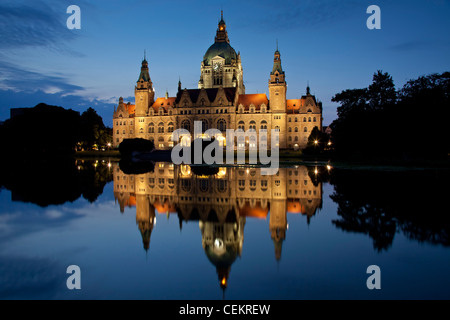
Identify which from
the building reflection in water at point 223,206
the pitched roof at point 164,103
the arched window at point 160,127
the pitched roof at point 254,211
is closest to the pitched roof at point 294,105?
the pitched roof at point 164,103

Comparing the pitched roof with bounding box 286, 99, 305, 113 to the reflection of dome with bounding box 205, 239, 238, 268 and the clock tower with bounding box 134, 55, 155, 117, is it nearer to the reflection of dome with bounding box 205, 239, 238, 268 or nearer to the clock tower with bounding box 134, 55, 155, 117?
the clock tower with bounding box 134, 55, 155, 117

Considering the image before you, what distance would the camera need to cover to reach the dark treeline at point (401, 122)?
42750mm

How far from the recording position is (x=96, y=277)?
7219mm

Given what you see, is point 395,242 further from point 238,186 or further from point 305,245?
point 238,186

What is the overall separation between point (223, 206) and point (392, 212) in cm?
673

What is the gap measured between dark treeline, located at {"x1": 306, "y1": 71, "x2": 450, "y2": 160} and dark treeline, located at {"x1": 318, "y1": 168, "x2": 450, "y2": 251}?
2491 centimetres

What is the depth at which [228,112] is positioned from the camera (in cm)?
10106

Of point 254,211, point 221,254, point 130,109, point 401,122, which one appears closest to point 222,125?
point 130,109

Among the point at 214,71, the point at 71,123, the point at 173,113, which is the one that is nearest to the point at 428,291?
the point at 71,123

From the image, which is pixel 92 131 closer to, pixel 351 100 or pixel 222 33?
pixel 222 33

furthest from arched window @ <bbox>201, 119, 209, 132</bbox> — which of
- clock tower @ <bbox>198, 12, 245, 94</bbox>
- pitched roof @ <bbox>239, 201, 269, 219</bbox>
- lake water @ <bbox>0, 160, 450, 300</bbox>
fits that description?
pitched roof @ <bbox>239, 201, 269, 219</bbox>

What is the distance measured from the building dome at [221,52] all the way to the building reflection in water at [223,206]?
103 metres

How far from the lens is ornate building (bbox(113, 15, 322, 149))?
101000mm
